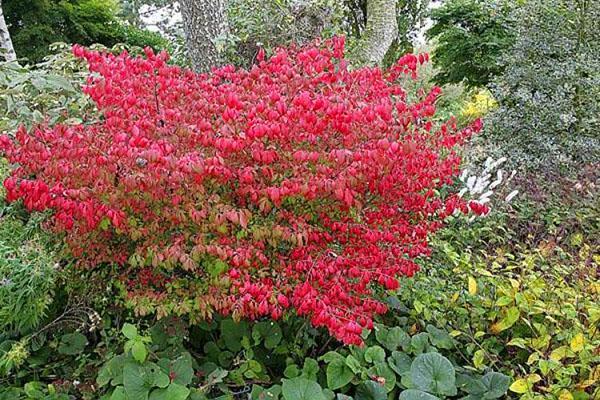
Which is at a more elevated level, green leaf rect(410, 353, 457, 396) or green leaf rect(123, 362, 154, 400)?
green leaf rect(123, 362, 154, 400)

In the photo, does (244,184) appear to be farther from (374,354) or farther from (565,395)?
(565,395)

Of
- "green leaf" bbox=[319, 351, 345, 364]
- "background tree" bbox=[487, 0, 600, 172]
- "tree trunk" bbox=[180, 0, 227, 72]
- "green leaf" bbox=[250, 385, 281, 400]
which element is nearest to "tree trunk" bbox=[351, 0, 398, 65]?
"background tree" bbox=[487, 0, 600, 172]

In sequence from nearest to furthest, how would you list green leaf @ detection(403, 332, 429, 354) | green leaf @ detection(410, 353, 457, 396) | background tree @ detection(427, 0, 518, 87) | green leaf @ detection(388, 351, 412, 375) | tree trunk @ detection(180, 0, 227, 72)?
green leaf @ detection(410, 353, 457, 396) → green leaf @ detection(388, 351, 412, 375) → green leaf @ detection(403, 332, 429, 354) → tree trunk @ detection(180, 0, 227, 72) → background tree @ detection(427, 0, 518, 87)

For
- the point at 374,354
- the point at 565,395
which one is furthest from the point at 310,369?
the point at 565,395

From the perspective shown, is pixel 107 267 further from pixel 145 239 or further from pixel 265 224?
pixel 265 224

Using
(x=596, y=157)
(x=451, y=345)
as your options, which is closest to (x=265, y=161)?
(x=451, y=345)

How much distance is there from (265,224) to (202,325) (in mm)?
934

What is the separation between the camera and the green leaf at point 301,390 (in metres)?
2.54

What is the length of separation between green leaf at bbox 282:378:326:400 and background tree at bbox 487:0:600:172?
4049 millimetres

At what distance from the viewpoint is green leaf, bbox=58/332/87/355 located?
9.70ft

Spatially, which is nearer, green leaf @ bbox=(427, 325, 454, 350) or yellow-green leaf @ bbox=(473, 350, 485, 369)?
yellow-green leaf @ bbox=(473, 350, 485, 369)

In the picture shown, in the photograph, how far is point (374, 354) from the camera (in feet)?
9.36

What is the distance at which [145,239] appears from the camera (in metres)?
2.59

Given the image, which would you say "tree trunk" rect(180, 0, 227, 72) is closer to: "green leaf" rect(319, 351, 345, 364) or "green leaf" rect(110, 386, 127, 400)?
"green leaf" rect(319, 351, 345, 364)
